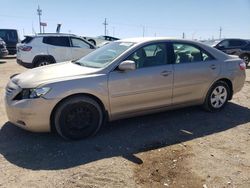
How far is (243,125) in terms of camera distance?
5734mm

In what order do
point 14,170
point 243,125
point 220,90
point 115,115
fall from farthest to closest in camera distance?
point 220,90, point 243,125, point 115,115, point 14,170

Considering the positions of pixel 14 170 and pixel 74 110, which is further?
pixel 74 110

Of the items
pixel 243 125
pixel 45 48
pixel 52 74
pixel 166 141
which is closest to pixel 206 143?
pixel 166 141

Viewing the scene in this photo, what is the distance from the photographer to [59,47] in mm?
12656

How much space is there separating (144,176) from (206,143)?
149cm

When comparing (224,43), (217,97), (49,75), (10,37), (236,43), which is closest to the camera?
(49,75)

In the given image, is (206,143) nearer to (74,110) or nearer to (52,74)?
(74,110)

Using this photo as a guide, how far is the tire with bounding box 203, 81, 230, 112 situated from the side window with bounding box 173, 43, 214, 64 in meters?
0.61

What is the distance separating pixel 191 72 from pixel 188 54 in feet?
1.22

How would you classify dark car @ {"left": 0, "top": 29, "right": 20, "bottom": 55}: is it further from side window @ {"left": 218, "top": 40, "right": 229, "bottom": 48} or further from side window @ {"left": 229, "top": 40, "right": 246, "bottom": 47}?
side window @ {"left": 229, "top": 40, "right": 246, "bottom": 47}

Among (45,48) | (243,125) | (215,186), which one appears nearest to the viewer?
(215,186)

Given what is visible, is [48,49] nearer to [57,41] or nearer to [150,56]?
[57,41]

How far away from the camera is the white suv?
40.3ft

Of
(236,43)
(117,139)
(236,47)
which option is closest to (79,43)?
(117,139)
